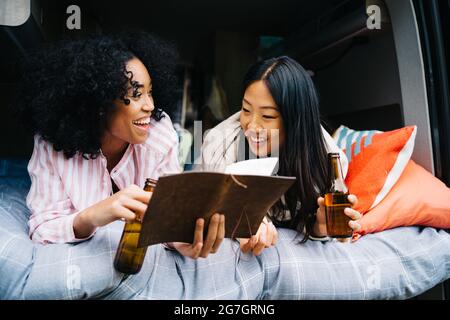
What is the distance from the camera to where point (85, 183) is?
4.18 ft

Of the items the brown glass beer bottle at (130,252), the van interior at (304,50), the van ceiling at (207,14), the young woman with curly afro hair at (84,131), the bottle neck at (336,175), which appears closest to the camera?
the brown glass beer bottle at (130,252)

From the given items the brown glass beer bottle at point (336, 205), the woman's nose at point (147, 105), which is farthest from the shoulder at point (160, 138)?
the brown glass beer bottle at point (336, 205)

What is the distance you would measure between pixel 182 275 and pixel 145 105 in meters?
0.48

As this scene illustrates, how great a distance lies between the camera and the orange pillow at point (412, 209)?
1476 mm

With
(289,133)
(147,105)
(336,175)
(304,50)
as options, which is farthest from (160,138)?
(304,50)

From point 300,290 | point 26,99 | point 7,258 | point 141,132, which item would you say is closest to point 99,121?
point 141,132

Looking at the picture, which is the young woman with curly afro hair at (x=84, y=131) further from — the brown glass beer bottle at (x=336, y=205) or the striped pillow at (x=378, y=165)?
the striped pillow at (x=378, y=165)

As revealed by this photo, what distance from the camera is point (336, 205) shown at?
1.33m

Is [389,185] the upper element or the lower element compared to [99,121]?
lower

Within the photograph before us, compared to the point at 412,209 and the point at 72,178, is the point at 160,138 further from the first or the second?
the point at 412,209

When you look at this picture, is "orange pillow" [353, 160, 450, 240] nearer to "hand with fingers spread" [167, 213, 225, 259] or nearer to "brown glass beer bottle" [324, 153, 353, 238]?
"brown glass beer bottle" [324, 153, 353, 238]

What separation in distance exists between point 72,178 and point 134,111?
249 millimetres

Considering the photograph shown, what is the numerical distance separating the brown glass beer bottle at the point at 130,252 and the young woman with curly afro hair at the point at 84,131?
82 mm
